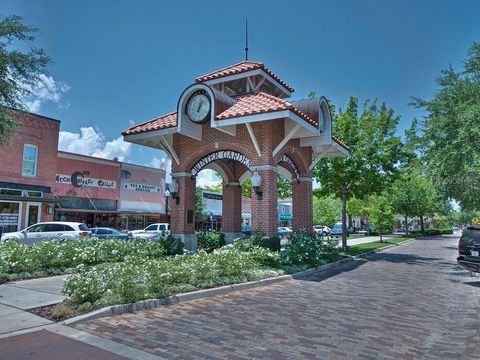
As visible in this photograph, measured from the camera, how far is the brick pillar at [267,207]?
44.2 ft

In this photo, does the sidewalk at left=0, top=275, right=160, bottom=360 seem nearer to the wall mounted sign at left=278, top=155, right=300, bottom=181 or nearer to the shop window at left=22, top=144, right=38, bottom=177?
the wall mounted sign at left=278, top=155, right=300, bottom=181

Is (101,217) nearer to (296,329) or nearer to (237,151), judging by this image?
(237,151)

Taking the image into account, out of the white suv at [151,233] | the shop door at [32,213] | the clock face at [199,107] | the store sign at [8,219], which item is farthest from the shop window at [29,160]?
the clock face at [199,107]

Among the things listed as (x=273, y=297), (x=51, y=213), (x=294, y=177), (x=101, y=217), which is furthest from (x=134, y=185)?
(x=273, y=297)

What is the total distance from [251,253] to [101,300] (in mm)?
5819

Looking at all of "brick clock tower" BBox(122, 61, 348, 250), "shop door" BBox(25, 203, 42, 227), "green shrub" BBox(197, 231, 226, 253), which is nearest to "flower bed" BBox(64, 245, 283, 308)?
"brick clock tower" BBox(122, 61, 348, 250)

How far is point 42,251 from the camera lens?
1158 centimetres

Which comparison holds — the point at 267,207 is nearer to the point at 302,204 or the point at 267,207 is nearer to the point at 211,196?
the point at 302,204

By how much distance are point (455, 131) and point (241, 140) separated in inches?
308

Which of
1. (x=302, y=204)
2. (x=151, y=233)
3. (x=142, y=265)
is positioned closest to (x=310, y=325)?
(x=142, y=265)

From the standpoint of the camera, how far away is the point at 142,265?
8891 mm

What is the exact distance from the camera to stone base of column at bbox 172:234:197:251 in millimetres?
15672

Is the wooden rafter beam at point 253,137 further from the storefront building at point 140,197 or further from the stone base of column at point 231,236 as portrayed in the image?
the storefront building at point 140,197

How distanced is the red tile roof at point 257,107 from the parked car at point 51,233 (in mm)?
10358
